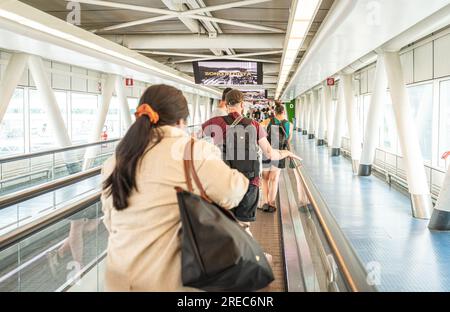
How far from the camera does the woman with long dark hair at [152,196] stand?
1.90 metres

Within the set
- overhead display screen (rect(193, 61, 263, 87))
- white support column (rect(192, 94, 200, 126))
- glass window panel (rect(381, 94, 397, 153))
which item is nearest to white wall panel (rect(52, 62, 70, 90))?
overhead display screen (rect(193, 61, 263, 87))

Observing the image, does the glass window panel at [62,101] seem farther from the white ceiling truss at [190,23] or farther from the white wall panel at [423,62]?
the white wall panel at [423,62]

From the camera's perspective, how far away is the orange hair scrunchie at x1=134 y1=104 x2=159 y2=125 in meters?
1.98

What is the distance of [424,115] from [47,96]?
38.6ft

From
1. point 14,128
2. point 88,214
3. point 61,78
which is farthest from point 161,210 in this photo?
point 61,78

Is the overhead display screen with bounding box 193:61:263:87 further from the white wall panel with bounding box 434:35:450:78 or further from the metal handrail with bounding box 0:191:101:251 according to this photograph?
the metal handrail with bounding box 0:191:101:251

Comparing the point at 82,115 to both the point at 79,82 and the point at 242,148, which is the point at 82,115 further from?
the point at 242,148

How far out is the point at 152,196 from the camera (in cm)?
193

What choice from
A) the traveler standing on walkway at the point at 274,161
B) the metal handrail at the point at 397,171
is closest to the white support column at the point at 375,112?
the metal handrail at the point at 397,171

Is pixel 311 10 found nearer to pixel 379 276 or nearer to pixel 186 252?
pixel 379 276

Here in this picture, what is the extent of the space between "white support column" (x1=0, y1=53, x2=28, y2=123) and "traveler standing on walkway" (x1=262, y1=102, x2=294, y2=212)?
667 cm
